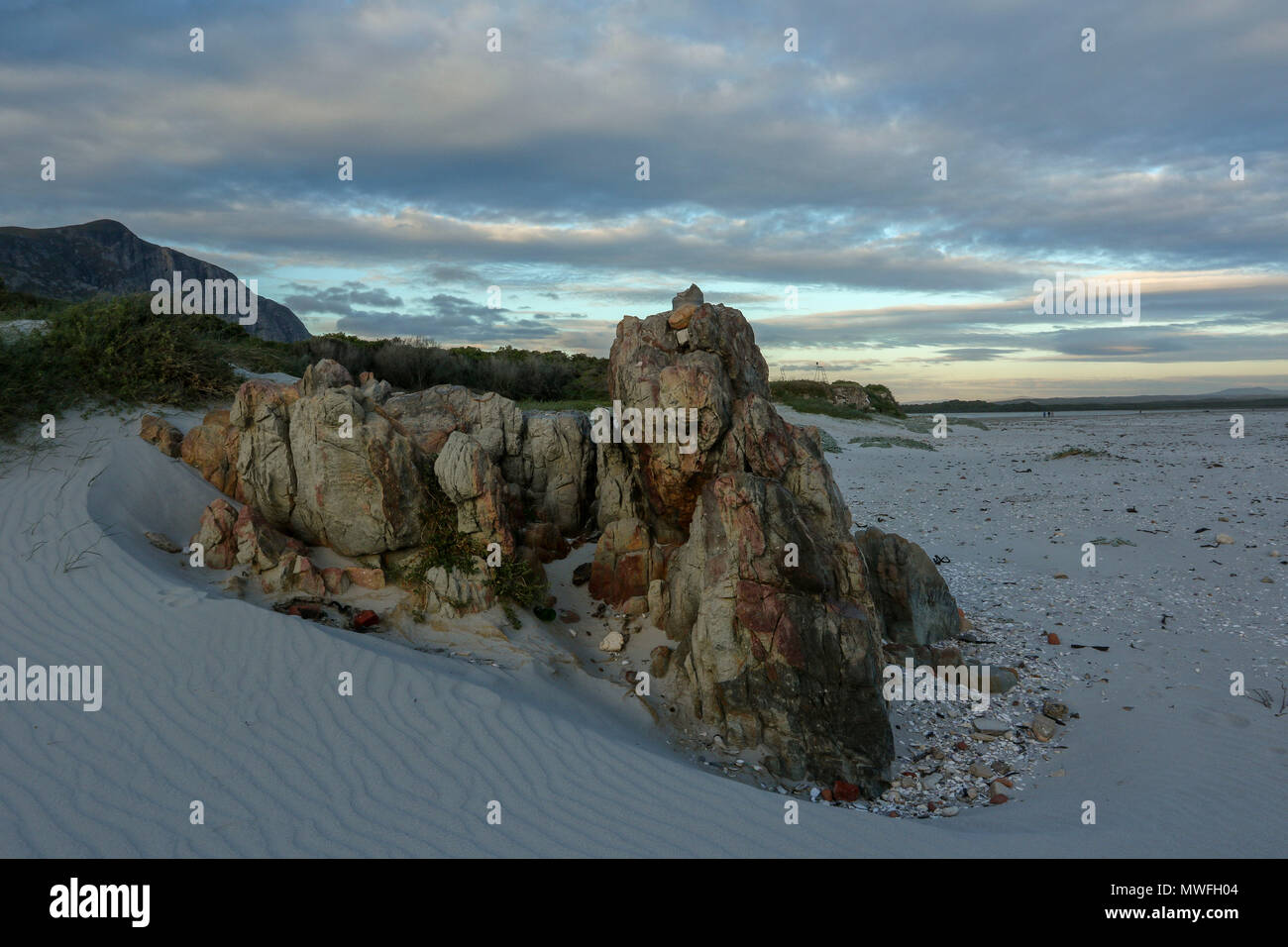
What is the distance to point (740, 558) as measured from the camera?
8.01 meters

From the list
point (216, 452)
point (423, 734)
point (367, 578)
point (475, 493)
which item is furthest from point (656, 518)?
point (216, 452)

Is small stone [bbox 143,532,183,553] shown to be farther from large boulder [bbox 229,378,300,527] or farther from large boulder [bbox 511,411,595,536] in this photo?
large boulder [bbox 511,411,595,536]

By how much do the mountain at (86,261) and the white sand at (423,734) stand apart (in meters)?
30.8

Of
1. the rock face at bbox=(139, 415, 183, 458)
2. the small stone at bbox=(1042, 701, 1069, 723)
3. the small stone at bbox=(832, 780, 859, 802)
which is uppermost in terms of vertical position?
the rock face at bbox=(139, 415, 183, 458)

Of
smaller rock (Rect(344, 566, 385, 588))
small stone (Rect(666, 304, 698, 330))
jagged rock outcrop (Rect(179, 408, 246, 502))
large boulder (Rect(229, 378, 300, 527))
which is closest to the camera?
smaller rock (Rect(344, 566, 385, 588))

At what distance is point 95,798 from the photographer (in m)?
5.27

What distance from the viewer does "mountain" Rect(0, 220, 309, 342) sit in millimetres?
35062

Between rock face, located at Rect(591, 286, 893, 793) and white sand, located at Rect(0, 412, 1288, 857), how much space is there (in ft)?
3.21

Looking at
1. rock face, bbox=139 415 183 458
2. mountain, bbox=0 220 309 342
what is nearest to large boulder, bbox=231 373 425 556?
rock face, bbox=139 415 183 458

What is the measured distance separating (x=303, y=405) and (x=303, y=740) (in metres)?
5.38

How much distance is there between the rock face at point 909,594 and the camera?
10234 millimetres

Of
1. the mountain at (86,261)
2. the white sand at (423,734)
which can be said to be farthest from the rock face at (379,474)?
the mountain at (86,261)

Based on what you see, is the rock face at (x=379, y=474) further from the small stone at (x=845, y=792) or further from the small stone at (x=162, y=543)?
the small stone at (x=845, y=792)
